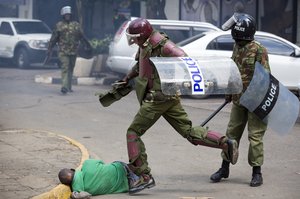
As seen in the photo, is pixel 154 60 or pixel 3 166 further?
pixel 3 166

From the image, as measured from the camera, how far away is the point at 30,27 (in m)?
22.7

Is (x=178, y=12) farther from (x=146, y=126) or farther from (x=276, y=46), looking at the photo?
(x=146, y=126)

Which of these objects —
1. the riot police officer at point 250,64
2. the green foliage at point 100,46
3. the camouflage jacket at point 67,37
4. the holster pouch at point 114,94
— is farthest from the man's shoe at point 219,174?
the green foliage at point 100,46

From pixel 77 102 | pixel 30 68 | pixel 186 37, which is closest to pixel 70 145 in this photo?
pixel 77 102

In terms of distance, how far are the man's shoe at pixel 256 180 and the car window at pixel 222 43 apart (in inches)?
308

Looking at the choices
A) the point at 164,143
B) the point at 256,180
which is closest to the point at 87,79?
the point at 164,143

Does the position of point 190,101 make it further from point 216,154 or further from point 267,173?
point 267,173

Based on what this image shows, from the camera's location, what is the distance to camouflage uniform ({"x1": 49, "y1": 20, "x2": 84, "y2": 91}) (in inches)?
597

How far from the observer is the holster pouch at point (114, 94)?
23.2 feet

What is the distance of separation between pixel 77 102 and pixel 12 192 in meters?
7.33

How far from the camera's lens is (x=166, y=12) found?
893 inches

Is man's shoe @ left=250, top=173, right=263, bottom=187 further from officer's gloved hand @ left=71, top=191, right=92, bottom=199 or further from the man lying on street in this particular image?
officer's gloved hand @ left=71, top=191, right=92, bottom=199

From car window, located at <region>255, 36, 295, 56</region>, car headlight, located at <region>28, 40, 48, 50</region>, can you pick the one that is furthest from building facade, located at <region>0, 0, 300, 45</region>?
car window, located at <region>255, 36, 295, 56</region>

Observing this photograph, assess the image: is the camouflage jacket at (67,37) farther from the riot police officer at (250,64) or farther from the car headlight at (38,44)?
the riot police officer at (250,64)
